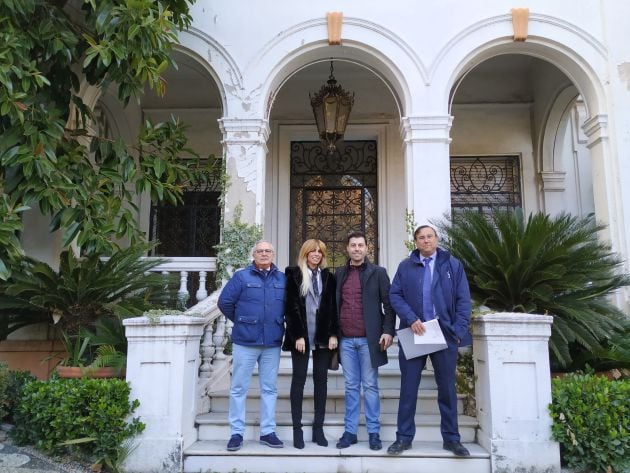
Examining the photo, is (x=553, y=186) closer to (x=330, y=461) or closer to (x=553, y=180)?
(x=553, y=180)

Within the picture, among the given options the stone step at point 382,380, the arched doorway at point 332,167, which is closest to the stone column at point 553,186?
the arched doorway at point 332,167

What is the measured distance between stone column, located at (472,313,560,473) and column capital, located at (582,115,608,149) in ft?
11.3

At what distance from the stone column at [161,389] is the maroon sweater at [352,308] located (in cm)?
130

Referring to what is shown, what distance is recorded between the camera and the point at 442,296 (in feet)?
13.9

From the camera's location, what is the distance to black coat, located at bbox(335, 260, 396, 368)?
425cm

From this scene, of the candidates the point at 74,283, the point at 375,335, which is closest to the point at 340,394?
the point at 375,335

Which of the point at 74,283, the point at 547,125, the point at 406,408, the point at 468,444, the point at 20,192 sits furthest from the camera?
the point at 547,125

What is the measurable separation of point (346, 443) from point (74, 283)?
10.4ft

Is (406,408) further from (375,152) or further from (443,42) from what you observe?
(375,152)

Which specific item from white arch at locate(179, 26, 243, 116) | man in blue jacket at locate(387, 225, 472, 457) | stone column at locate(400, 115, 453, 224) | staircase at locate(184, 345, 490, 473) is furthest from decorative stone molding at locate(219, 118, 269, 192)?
man in blue jacket at locate(387, 225, 472, 457)

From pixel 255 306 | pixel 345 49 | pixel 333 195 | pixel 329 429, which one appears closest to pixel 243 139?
pixel 345 49

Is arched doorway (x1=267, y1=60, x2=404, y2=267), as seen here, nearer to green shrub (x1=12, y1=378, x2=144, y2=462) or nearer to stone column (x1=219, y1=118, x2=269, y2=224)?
stone column (x1=219, y1=118, x2=269, y2=224)

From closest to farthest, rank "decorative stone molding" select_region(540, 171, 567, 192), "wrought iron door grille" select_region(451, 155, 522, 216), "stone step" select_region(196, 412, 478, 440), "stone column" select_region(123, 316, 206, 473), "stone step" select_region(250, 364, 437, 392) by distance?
"stone column" select_region(123, 316, 206, 473)
"stone step" select_region(196, 412, 478, 440)
"stone step" select_region(250, 364, 437, 392)
"decorative stone molding" select_region(540, 171, 567, 192)
"wrought iron door grille" select_region(451, 155, 522, 216)

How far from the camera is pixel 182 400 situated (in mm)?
4320
